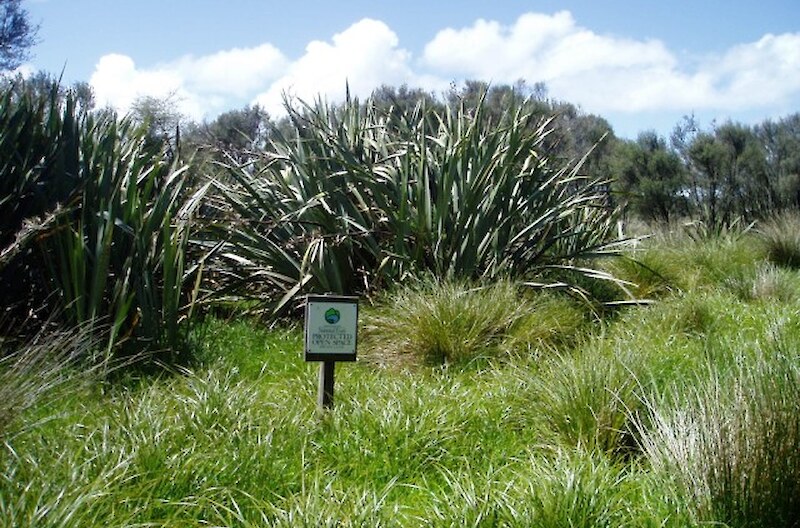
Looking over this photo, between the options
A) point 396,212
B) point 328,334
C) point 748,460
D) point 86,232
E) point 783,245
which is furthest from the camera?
point 783,245

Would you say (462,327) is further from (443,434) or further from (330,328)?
(443,434)

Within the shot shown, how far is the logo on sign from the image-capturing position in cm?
536

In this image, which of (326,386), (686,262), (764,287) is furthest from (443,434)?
(686,262)

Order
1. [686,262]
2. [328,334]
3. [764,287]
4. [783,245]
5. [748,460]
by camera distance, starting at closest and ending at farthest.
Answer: [748,460] → [328,334] → [764,287] → [686,262] → [783,245]

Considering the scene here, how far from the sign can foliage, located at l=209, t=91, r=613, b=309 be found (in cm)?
221

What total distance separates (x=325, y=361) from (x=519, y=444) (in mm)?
1213

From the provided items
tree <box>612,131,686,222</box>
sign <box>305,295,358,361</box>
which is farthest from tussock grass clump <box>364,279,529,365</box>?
tree <box>612,131,686,222</box>

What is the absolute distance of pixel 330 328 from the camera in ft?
17.6

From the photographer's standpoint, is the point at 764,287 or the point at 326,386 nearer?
the point at 326,386

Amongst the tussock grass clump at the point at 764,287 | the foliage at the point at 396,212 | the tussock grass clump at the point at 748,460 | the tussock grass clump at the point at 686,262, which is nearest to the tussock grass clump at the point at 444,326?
the foliage at the point at 396,212

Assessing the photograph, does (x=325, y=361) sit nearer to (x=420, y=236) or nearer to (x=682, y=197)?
(x=420, y=236)

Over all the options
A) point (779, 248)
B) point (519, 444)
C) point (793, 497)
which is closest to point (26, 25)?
point (779, 248)

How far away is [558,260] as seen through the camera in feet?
29.2

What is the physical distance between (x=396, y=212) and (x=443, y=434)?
12.9ft
